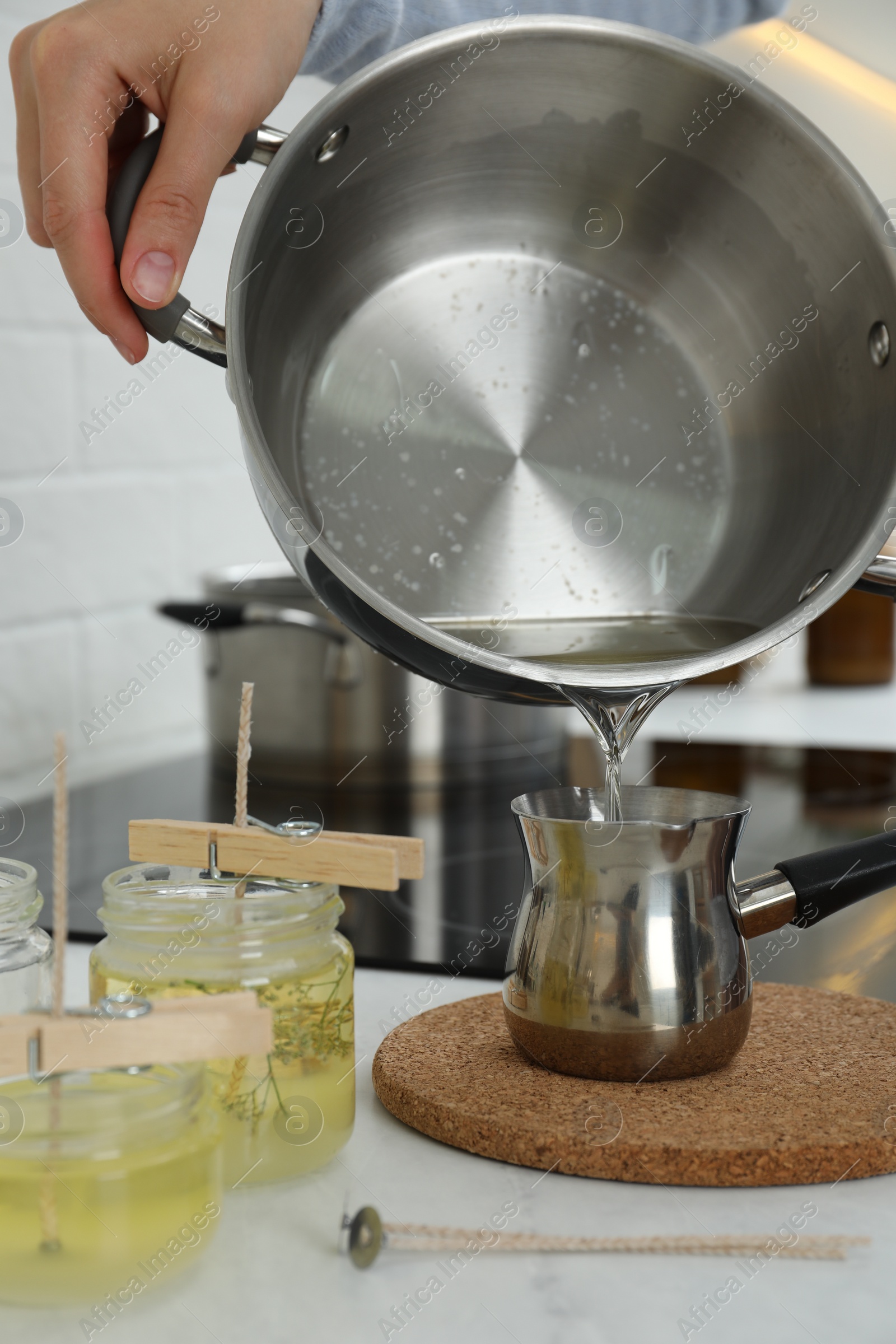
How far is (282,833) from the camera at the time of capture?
48 cm

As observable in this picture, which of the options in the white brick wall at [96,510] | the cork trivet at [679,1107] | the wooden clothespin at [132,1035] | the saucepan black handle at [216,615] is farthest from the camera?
the white brick wall at [96,510]

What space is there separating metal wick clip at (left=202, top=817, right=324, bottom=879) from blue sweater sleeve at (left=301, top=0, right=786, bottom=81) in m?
0.41

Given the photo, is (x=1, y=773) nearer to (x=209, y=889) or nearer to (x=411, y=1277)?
(x=209, y=889)

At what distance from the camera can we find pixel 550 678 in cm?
51

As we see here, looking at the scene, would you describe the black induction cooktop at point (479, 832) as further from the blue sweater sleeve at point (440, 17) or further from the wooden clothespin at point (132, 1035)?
the blue sweater sleeve at point (440, 17)

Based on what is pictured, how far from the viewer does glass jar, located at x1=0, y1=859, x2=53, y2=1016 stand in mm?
507

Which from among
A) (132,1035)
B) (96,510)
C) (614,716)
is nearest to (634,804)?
(614,716)

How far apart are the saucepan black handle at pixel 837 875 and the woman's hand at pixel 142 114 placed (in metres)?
0.37

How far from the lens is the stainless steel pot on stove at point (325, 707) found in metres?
1.02

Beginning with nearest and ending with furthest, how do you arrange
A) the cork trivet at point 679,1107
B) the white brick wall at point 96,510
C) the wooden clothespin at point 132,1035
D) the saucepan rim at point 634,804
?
the wooden clothespin at point 132,1035 < the cork trivet at point 679,1107 < the saucepan rim at point 634,804 < the white brick wall at point 96,510

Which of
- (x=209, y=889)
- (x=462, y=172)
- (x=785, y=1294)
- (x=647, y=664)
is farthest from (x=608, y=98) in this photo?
(x=785, y=1294)

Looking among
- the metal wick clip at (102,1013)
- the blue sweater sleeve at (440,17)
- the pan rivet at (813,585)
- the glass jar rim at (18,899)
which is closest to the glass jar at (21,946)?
the glass jar rim at (18,899)

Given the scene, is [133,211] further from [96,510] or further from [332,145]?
[96,510]

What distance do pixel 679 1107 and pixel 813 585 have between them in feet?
0.74
